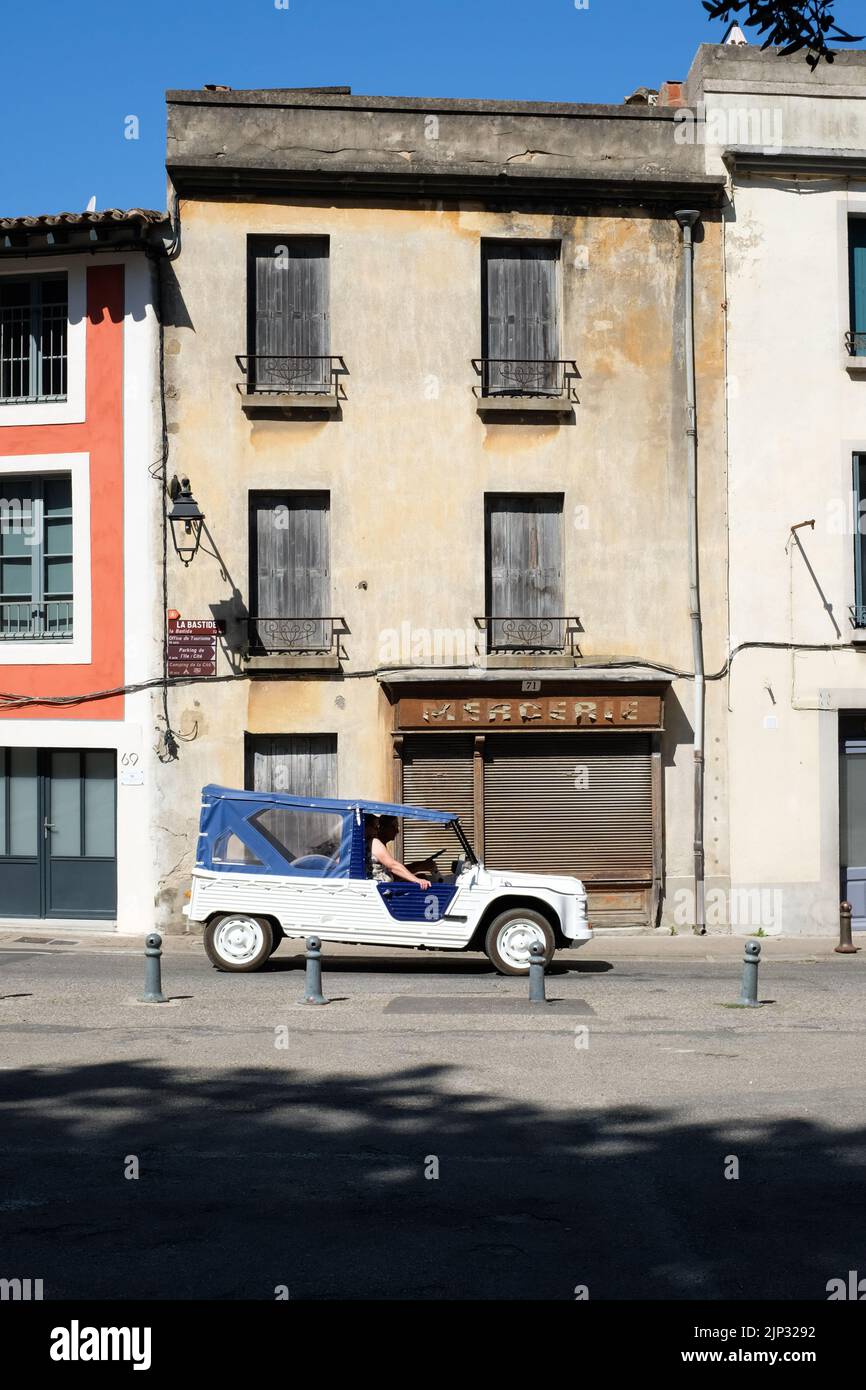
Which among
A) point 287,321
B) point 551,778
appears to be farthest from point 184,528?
point 551,778

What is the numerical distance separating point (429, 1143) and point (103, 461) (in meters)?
13.7

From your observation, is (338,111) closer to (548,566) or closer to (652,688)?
(548,566)

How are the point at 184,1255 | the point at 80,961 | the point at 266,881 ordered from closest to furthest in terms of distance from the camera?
the point at 184,1255 → the point at 266,881 → the point at 80,961

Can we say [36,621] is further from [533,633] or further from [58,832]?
[533,633]

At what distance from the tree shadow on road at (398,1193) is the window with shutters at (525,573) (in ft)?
35.8

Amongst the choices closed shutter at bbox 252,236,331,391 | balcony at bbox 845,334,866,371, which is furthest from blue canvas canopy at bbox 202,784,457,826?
balcony at bbox 845,334,866,371

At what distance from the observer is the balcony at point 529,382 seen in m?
21.3

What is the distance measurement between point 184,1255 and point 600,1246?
1.95 metres

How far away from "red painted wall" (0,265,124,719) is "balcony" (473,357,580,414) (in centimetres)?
495

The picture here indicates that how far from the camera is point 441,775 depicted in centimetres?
2106

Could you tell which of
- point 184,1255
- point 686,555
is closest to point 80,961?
point 686,555

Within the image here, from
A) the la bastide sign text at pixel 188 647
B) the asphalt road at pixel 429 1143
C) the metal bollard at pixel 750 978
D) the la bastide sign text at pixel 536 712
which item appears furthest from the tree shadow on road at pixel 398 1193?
the la bastide sign text at pixel 188 647

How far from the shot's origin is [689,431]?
70.3 feet
